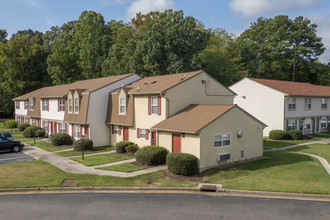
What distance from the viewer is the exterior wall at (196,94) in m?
23.1

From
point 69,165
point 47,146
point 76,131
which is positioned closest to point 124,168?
point 69,165

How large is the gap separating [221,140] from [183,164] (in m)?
3.95

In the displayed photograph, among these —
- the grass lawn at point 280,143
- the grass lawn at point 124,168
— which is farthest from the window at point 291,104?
the grass lawn at point 124,168

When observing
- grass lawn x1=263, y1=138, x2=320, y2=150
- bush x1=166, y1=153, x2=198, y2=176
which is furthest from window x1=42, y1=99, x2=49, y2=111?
grass lawn x1=263, y1=138, x2=320, y2=150

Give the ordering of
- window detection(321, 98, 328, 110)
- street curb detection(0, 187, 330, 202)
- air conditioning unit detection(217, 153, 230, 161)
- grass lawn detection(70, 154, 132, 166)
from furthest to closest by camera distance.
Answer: window detection(321, 98, 328, 110) < grass lawn detection(70, 154, 132, 166) < air conditioning unit detection(217, 153, 230, 161) < street curb detection(0, 187, 330, 202)

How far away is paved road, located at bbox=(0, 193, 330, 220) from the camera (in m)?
10.8

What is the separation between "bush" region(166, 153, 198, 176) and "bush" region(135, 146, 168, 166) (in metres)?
2.22

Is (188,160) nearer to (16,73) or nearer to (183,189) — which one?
(183,189)

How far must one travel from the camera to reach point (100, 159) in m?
22.1

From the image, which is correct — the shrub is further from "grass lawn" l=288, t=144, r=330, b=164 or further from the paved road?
"grass lawn" l=288, t=144, r=330, b=164

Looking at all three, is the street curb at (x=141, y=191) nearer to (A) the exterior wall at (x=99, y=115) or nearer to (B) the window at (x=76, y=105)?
(A) the exterior wall at (x=99, y=115)

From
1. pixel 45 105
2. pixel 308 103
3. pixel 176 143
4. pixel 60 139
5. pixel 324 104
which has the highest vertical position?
pixel 308 103

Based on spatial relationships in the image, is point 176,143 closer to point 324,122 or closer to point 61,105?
point 61,105

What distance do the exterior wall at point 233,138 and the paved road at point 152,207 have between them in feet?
16.9
